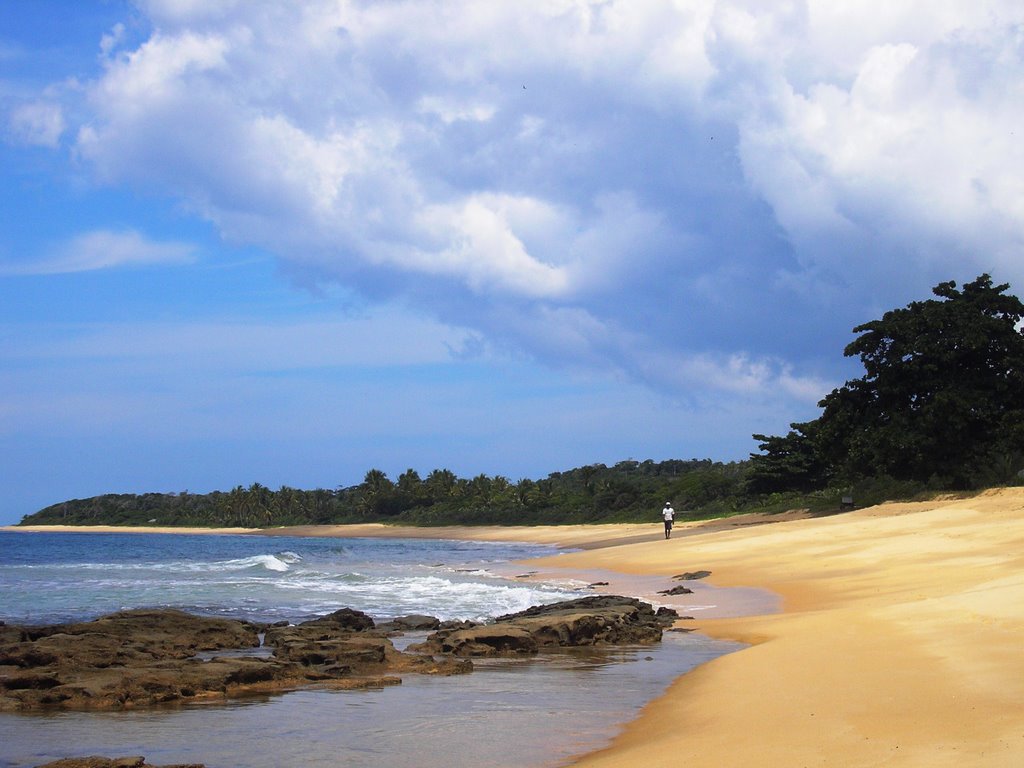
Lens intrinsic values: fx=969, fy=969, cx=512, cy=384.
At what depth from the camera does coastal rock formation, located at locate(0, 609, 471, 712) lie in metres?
11.2

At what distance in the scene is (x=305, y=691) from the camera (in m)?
11.8

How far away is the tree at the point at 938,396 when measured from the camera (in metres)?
37.0

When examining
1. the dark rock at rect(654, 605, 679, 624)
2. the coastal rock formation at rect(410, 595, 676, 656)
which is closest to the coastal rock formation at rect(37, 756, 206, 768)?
the coastal rock formation at rect(410, 595, 676, 656)

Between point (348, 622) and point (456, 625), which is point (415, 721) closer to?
point (456, 625)

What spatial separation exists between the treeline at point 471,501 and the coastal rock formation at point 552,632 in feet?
148

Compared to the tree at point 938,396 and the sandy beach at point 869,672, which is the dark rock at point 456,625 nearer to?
the sandy beach at point 869,672

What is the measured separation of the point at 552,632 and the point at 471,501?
109 metres

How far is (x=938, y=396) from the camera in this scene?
122 feet

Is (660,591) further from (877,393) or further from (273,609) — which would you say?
(877,393)

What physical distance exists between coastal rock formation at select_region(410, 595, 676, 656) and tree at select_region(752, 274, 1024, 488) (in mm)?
23592

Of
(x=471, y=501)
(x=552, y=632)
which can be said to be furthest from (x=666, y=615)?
(x=471, y=501)

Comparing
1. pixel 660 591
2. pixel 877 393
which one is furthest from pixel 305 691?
pixel 877 393

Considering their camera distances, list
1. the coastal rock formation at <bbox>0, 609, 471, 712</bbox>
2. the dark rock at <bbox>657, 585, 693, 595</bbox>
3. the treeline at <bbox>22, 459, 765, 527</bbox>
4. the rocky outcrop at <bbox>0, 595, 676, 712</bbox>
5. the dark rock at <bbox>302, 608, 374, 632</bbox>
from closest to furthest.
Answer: the coastal rock formation at <bbox>0, 609, 471, 712</bbox> < the rocky outcrop at <bbox>0, 595, 676, 712</bbox> < the dark rock at <bbox>302, 608, 374, 632</bbox> < the dark rock at <bbox>657, 585, 693, 595</bbox> < the treeline at <bbox>22, 459, 765, 527</bbox>

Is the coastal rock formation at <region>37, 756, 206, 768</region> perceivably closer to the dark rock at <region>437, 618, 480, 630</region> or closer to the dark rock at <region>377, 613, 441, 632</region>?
the dark rock at <region>437, 618, 480, 630</region>
